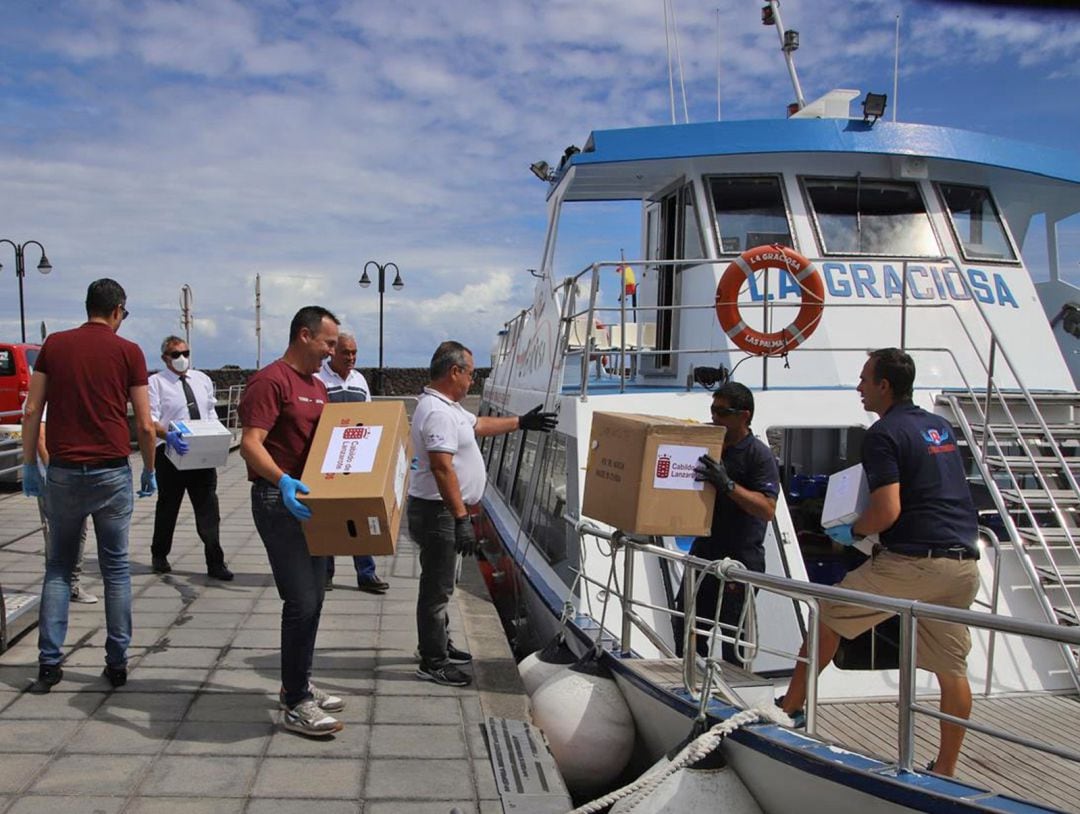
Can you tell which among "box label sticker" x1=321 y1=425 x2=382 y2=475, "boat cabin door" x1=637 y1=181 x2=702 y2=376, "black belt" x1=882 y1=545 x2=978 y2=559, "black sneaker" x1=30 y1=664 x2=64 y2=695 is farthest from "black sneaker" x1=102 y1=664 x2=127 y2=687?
"boat cabin door" x1=637 y1=181 x2=702 y2=376

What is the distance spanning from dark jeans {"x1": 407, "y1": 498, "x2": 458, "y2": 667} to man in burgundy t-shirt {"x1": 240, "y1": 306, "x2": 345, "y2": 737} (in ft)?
2.35

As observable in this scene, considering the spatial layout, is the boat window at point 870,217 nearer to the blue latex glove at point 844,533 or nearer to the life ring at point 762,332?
the life ring at point 762,332

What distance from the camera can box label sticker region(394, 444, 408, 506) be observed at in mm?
4207

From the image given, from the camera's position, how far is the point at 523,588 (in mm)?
6754

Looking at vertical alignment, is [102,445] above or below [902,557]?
Answer: above

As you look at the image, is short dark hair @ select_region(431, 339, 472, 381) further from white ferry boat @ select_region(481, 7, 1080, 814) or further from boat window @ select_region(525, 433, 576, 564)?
boat window @ select_region(525, 433, 576, 564)

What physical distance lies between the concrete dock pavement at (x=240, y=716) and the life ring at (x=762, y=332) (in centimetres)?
249

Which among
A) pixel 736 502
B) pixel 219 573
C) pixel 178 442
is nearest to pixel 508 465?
pixel 219 573

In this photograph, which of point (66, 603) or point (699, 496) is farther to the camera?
point (66, 603)

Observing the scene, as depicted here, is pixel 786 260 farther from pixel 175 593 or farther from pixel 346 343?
pixel 175 593

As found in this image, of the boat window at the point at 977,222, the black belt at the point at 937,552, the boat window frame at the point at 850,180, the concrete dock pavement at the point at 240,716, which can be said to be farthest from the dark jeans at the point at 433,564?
the boat window at the point at 977,222

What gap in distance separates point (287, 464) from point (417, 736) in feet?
4.62

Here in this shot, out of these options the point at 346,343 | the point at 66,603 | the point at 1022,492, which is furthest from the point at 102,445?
the point at 1022,492

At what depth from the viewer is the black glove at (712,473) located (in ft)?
14.1
